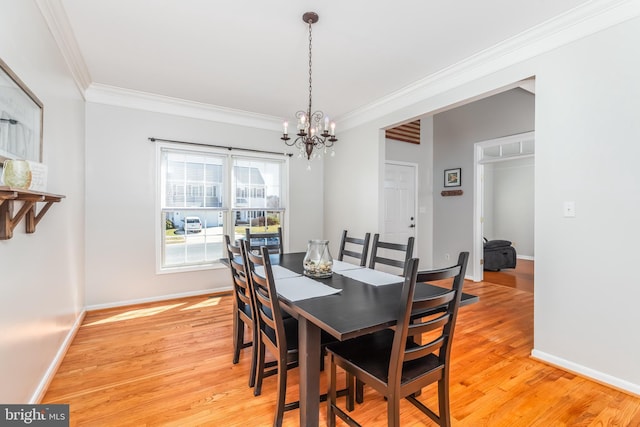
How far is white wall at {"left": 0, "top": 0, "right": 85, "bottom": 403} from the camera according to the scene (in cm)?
158

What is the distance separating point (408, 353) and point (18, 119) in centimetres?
231

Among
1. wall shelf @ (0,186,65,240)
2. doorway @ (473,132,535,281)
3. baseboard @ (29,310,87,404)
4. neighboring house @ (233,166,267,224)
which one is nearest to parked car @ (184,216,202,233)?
neighboring house @ (233,166,267,224)

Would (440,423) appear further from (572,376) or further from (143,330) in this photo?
(143,330)

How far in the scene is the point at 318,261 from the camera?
213cm

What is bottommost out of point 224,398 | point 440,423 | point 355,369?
point 224,398

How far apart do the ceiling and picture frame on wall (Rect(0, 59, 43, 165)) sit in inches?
34.6

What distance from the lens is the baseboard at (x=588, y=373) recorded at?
198 centimetres

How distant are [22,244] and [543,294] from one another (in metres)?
3.52

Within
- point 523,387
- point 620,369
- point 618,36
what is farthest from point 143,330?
point 618,36

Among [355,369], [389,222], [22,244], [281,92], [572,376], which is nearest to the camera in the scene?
[355,369]

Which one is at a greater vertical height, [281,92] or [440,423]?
[281,92]

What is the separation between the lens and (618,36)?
2043 mm
